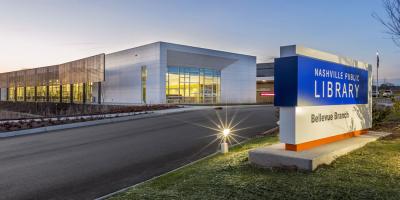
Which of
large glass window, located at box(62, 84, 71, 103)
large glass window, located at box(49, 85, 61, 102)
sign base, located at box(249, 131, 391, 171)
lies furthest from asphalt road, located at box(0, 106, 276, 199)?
large glass window, located at box(49, 85, 61, 102)

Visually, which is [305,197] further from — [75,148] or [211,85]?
[211,85]

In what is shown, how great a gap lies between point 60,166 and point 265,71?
78.5 meters

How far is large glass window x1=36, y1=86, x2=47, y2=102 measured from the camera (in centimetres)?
7531

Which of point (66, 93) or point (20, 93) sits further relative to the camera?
point (20, 93)

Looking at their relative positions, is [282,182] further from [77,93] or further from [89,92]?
[77,93]

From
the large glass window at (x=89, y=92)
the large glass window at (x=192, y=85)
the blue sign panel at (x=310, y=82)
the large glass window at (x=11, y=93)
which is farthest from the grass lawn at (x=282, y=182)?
the large glass window at (x=11, y=93)

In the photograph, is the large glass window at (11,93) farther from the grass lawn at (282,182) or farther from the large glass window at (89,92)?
the grass lawn at (282,182)

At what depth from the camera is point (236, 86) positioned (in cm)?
5238

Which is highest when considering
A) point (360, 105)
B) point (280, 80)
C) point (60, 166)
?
point (280, 80)

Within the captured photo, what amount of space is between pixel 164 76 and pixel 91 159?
31.8 metres

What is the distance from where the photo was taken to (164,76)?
134ft

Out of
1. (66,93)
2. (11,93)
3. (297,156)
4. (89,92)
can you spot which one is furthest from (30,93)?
(297,156)

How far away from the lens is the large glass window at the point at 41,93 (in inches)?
2965

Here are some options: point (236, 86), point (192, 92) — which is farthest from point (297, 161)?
point (236, 86)
